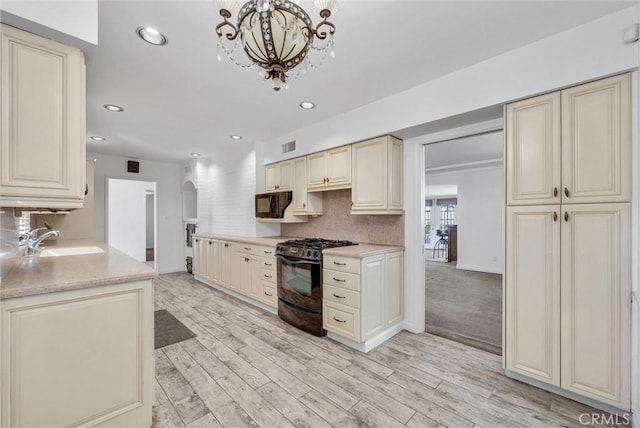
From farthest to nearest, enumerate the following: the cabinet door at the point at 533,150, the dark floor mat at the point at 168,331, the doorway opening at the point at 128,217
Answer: the doorway opening at the point at 128,217 → the dark floor mat at the point at 168,331 → the cabinet door at the point at 533,150

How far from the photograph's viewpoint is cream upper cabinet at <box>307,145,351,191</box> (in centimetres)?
325

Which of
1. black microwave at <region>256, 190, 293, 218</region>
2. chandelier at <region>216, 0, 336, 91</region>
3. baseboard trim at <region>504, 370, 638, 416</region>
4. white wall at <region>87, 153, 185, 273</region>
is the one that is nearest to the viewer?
chandelier at <region>216, 0, 336, 91</region>

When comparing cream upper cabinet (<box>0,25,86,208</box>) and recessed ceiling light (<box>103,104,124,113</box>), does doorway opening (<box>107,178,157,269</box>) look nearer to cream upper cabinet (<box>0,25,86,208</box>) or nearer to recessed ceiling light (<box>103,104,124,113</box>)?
recessed ceiling light (<box>103,104,124,113</box>)

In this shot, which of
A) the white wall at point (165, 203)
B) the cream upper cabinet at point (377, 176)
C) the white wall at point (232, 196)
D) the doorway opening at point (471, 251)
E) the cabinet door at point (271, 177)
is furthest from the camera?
the white wall at point (165, 203)

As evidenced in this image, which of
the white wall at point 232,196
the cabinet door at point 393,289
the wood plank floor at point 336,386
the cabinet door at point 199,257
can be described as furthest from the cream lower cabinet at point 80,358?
the cabinet door at point 199,257

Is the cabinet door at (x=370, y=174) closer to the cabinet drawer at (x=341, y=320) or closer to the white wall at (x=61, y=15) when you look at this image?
the cabinet drawer at (x=341, y=320)

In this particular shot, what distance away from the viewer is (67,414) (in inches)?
53.0

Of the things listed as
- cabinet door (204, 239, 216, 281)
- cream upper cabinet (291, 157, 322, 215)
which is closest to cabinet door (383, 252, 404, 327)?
cream upper cabinet (291, 157, 322, 215)

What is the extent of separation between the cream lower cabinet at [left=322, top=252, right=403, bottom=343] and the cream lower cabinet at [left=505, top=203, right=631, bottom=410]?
1.07 metres

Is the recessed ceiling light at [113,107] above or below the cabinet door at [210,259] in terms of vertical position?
above

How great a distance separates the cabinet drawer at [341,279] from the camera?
8.49 feet

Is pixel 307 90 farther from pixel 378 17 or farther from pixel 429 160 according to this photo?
pixel 429 160

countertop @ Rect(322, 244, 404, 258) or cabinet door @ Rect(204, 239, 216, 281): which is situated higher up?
countertop @ Rect(322, 244, 404, 258)

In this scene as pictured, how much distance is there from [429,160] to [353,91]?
12.4ft
